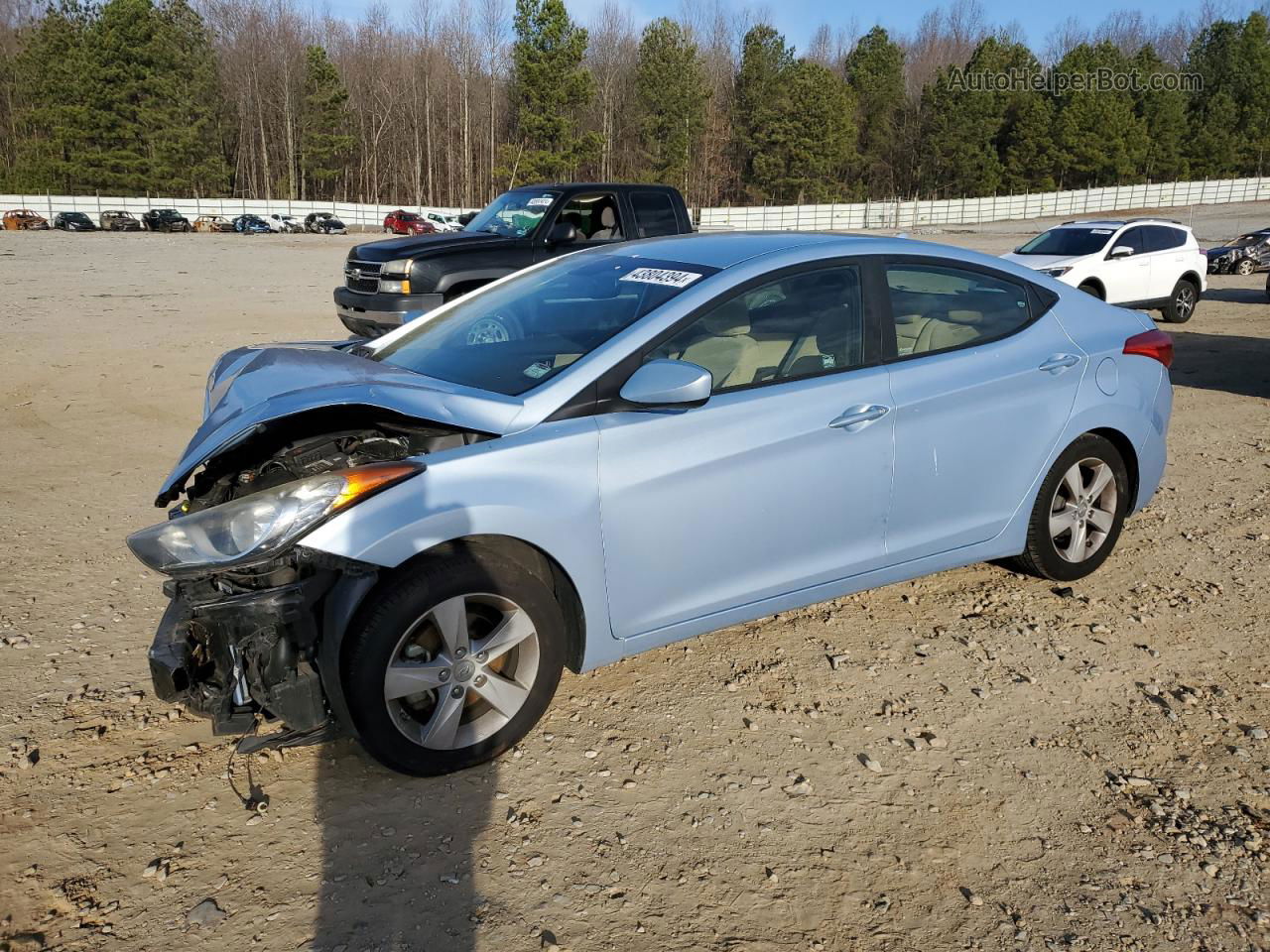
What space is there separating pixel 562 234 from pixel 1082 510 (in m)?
7.03

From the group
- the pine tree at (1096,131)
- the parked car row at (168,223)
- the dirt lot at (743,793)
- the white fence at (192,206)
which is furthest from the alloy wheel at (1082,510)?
the pine tree at (1096,131)

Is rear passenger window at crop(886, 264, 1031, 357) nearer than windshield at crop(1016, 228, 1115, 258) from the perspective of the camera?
Yes

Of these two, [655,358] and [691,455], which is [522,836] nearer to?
[691,455]

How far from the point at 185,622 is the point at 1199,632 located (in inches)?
157

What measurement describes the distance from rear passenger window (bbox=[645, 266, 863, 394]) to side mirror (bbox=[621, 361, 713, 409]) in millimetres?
153

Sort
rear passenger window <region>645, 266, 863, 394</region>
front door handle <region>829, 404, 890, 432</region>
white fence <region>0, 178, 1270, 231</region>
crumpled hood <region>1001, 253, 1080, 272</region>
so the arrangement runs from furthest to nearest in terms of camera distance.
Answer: white fence <region>0, 178, 1270, 231</region> → crumpled hood <region>1001, 253, 1080, 272</region> → front door handle <region>829, 404, 890, 432</region> → rear passenger window <region>645, 266, 863, 394</region>

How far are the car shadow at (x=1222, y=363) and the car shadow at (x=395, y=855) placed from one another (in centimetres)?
915

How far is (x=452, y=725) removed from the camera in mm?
3146

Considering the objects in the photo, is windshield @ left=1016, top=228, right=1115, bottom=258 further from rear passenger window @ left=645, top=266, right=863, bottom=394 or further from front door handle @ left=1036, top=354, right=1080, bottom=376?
rear passenger window @ left=645, top=266, right=863, bottom=394

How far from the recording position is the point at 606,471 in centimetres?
325


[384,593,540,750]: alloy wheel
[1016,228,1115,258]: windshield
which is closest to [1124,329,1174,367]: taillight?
[384,593,540,750]: alloy wheel

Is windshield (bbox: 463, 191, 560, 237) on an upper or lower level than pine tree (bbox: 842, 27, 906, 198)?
lower

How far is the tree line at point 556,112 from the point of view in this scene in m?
67.5

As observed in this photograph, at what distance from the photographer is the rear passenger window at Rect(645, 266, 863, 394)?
3596mm
